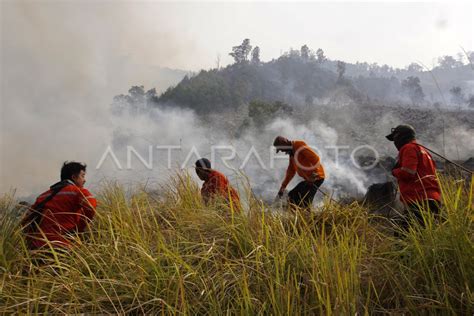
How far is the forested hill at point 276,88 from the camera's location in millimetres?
56781

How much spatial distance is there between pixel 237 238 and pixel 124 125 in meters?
51.4

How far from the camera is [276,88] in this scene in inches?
2913

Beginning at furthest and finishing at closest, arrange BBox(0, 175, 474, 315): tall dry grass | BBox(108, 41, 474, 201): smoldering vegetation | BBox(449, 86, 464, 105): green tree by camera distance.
Answer: BBox(449, 86, 464, 105): green tree < BBox(108, 41, 474, 201): smoldering vegetation < BBox(0, 175, 474, 315): tall dry grass

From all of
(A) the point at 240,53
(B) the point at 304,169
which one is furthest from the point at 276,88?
(B) the point at 304,169

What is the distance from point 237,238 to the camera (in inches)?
95.8

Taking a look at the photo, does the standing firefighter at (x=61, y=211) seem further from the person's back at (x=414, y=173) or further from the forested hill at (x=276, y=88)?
the forested hill at (x=276, y=88)

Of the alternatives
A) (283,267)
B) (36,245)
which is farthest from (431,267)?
(36,245)

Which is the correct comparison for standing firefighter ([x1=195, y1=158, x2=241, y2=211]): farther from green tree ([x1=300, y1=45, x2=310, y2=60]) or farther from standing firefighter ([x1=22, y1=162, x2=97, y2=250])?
green tree ([x1=300, y1=45, x2=310, y2=60])

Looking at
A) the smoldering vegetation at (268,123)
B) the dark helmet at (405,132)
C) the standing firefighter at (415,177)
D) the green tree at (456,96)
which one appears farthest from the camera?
the green tree at (456,96)

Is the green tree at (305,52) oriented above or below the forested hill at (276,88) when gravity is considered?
above

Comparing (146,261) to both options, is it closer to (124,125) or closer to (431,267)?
(431,267)

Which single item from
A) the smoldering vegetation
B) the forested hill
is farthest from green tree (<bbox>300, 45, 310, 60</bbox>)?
the smoldering vegetation

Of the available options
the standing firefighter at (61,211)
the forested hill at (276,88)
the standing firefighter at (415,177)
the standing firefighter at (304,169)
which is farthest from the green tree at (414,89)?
the standing firefighter at (61,211)

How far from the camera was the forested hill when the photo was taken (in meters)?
56.8
